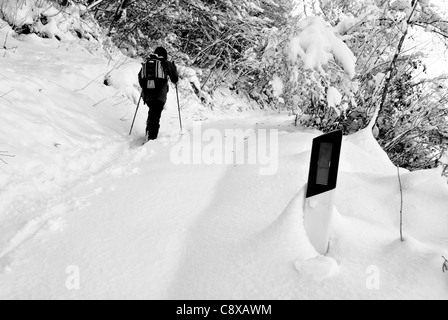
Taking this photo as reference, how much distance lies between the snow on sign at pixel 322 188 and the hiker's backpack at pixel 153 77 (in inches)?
195

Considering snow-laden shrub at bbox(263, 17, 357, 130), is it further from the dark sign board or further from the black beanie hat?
the dark sign board

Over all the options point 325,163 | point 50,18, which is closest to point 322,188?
point 325,163

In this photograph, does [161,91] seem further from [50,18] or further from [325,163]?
[50,18]

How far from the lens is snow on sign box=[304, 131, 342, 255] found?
2242 millimetres

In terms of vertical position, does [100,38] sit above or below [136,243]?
above

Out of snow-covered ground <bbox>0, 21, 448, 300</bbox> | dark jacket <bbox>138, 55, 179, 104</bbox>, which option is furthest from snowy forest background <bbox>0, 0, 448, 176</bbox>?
dark jacket <bbox>138, 55, 179, 104</bbox>

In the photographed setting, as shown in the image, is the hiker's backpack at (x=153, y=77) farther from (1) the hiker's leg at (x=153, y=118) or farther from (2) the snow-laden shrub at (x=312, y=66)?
(2) the snow-laden shrub at (x=312, y=66)

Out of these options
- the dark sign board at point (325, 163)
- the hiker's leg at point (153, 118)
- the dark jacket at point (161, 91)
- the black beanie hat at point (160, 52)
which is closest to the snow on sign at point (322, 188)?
the dark sign board at point (325, 163)

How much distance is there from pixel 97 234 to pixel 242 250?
4.71ft

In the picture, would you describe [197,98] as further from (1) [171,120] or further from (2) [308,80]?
(2) [308,80]

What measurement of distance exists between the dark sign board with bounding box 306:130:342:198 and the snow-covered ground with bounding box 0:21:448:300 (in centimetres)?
30

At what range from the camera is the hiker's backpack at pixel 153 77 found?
658cm
